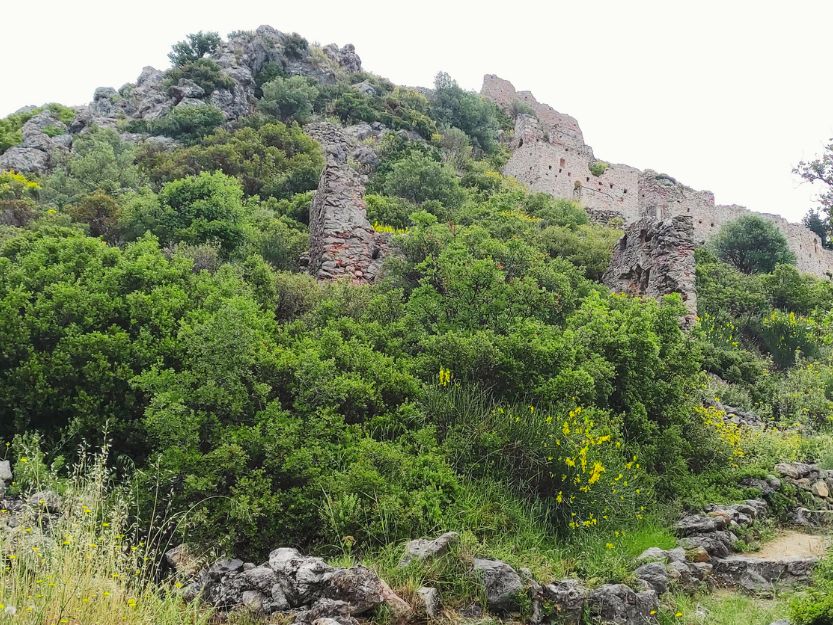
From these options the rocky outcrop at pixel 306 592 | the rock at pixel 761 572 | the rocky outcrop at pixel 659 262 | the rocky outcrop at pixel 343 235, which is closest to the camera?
the rocky outcrop at pixel 306 592

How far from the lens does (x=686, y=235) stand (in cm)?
1463

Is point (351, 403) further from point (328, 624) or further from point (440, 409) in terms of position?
point (328, 624)

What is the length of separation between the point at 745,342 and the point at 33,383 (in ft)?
53.5

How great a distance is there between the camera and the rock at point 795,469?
8.87m

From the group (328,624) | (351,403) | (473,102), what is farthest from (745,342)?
(473,102)

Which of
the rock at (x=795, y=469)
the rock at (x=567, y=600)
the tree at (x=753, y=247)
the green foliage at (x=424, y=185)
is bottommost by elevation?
the rock at (x=567, y=600)

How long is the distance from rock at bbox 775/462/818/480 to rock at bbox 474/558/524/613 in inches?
230

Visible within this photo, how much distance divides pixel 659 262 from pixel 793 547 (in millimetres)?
8559

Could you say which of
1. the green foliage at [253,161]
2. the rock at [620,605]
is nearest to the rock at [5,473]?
the rock at [620,605]

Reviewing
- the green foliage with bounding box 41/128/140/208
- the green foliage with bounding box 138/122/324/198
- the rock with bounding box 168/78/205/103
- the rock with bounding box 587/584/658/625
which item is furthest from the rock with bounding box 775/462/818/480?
the rock with bounding box 168/78/205/103

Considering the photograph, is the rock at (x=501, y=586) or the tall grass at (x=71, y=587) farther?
the rock at (x=501, y=586)

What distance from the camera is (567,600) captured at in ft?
16.0

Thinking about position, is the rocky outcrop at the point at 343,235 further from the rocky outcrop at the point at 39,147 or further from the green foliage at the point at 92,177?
the rocky outcrop at the point at 39,147

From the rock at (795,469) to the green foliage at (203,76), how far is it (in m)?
31.5
